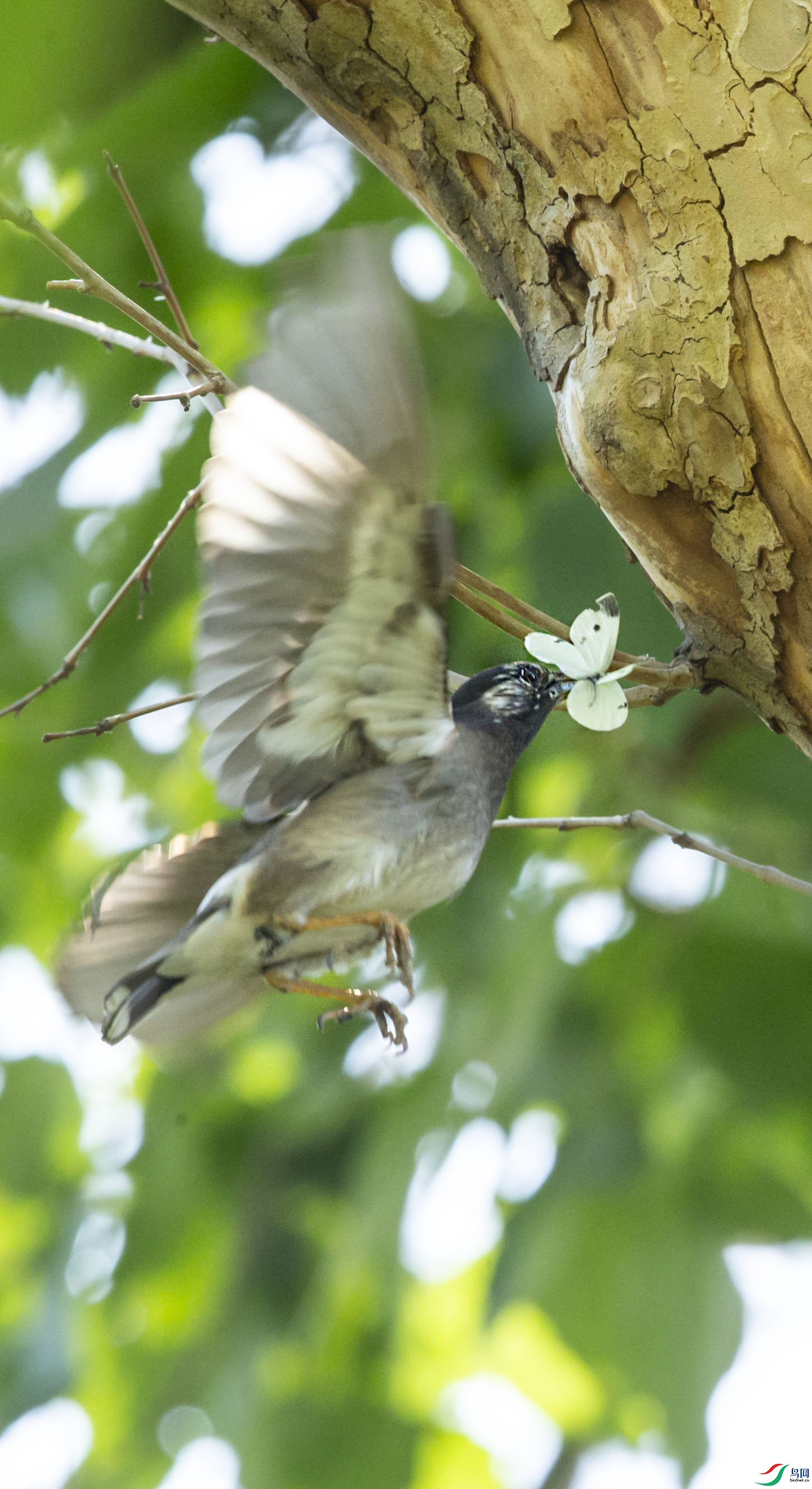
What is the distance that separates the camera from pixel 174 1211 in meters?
3.55

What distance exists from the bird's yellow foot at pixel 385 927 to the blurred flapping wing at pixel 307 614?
0.15 m

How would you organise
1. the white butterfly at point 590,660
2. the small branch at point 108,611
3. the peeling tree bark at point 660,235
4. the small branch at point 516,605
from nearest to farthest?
the peeling tree bark at point 660,235 < the white butterfly at point 590,660 < the small branch at point 516,605 < the small branch at point 108,611

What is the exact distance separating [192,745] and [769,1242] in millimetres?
1937

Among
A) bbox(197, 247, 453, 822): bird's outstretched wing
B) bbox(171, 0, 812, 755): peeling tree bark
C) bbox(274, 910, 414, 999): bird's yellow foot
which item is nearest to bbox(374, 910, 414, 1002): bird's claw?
bbox(274, 910, 414, 999): bird's yellow foot

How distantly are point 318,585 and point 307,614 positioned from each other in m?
0.04

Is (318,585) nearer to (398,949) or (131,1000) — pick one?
(398,949)

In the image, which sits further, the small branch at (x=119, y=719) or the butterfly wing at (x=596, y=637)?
the small branch at (x=119, y=719)

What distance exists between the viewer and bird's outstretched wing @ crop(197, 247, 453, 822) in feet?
3.81

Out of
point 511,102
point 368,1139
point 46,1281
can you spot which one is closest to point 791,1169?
point 368,1139

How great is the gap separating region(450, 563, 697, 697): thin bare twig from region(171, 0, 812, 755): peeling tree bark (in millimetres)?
39

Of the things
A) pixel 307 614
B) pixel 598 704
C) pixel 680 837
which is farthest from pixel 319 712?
pixel 680 837

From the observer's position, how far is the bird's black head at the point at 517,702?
63.4 inches

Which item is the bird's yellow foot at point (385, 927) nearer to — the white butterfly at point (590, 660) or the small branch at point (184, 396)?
the white butterfly at point (590, 660)

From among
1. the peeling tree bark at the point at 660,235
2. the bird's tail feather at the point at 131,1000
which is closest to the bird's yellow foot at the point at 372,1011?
the bird's tail feather at the point at 131,1000
